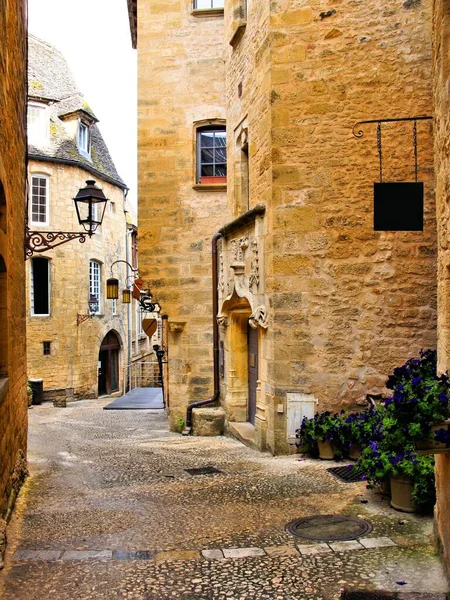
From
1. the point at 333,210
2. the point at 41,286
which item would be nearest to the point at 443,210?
the point at 333,210

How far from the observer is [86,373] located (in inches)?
1021

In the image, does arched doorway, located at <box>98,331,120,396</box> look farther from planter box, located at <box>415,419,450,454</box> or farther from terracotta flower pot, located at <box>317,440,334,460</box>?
planter box, located at <box>415,419,450,454</box>

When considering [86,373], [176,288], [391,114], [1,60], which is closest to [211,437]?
[176,288]

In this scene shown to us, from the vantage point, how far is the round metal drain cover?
5254mm

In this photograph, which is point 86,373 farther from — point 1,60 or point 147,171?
point 1,60

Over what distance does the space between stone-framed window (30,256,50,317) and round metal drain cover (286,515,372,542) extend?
20397 millimetres

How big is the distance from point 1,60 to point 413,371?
4225mm

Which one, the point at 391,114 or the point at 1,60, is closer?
the point at 1,60

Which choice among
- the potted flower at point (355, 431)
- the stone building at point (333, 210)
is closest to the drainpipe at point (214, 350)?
the stone building at point (333, 210)

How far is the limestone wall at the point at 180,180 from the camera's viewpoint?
44.6 feet

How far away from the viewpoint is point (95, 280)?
88.7ft

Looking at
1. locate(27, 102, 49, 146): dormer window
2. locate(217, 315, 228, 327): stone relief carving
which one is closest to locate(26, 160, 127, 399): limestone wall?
locate(27, 102, 49, 146): dormer window

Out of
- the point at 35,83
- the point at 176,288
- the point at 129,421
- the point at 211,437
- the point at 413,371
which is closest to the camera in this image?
the point at 413,371

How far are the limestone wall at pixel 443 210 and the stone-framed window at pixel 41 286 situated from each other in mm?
21656
